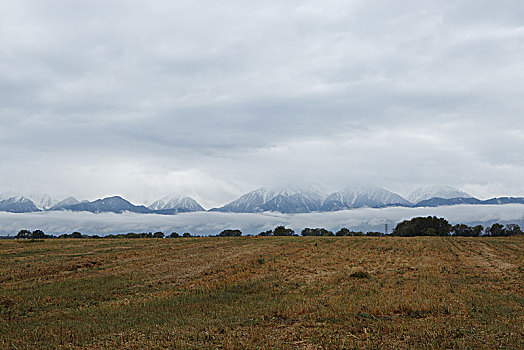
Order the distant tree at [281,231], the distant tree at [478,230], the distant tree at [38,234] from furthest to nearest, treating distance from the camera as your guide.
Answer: the distant tree at [478,230] < the distant tree at [281,231] < the distant tree at [38,234]

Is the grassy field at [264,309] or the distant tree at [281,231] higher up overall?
the grassy field at [264,309]

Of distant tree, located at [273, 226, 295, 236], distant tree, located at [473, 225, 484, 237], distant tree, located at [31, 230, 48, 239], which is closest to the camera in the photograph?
distant tree, located at [31, 230, 48, 239]

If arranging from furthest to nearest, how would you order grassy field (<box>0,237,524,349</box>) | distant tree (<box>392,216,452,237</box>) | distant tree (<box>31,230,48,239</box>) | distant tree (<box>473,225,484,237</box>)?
distant tree (<box>473,225,484,237</box>), distant tree (<box>392,216,452,237</box>), distant tree (<box>31,230,48,239</box>), grassy field (<box>0,237,524,349</box>)

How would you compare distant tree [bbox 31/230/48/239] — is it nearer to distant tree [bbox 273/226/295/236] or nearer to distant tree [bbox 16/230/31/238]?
distant tree [bbox 16/230/31/238]

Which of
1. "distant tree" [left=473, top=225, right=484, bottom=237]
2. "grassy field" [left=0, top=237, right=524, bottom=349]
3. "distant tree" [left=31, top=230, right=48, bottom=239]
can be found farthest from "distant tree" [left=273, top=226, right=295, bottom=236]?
"grassy field" [left=0, top=237, right=524, bottom=349]

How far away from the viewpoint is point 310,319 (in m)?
14.4

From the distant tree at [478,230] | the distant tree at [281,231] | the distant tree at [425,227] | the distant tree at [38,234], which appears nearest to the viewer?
the distant tree at [38,234]

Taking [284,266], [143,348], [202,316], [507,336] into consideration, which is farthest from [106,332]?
[284,266]

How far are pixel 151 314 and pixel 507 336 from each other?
13231mm

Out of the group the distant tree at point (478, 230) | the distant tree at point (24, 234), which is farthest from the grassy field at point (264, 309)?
the distant tree at point (478, 230)

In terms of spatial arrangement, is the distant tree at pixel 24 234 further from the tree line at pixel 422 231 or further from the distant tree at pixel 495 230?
the distant tree at pixel 495 230

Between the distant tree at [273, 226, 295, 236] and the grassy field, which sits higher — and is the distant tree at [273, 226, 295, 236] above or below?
below

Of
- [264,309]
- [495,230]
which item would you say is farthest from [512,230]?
[264,309]

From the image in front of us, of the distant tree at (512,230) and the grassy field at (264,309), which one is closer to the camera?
the grassy field at (264,309)
